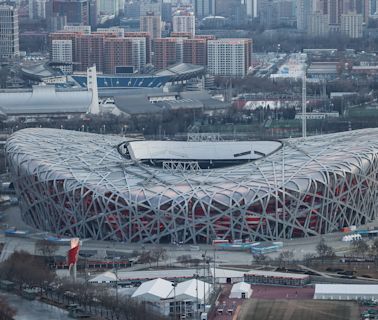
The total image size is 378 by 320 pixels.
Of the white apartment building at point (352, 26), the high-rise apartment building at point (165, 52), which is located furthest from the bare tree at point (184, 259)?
the white apartment building at point (352, 26)

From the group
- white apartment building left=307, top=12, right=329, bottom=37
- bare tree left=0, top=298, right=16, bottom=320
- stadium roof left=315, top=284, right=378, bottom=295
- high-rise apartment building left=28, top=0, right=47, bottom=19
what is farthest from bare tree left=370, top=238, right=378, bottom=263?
high-rise apartment building left=28, top=0, right=47, bottom=19

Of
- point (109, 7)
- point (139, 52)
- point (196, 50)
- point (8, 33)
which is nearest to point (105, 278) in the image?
point (139, 52)

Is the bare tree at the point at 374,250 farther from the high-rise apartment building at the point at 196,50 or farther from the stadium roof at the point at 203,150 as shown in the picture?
the high-rise apartment building at the point at 196,50

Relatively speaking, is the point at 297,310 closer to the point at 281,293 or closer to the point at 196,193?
the point at 281,293

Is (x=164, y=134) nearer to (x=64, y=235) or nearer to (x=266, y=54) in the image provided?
(x=64, y=235)

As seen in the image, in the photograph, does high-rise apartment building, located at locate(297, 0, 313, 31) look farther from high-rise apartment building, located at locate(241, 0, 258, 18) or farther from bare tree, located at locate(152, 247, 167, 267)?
bare tree, located at locate(152, 247, 167, 267)

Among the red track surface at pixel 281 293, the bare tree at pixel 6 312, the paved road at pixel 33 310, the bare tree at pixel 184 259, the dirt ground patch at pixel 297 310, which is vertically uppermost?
the bare tree at pixel 6 312
